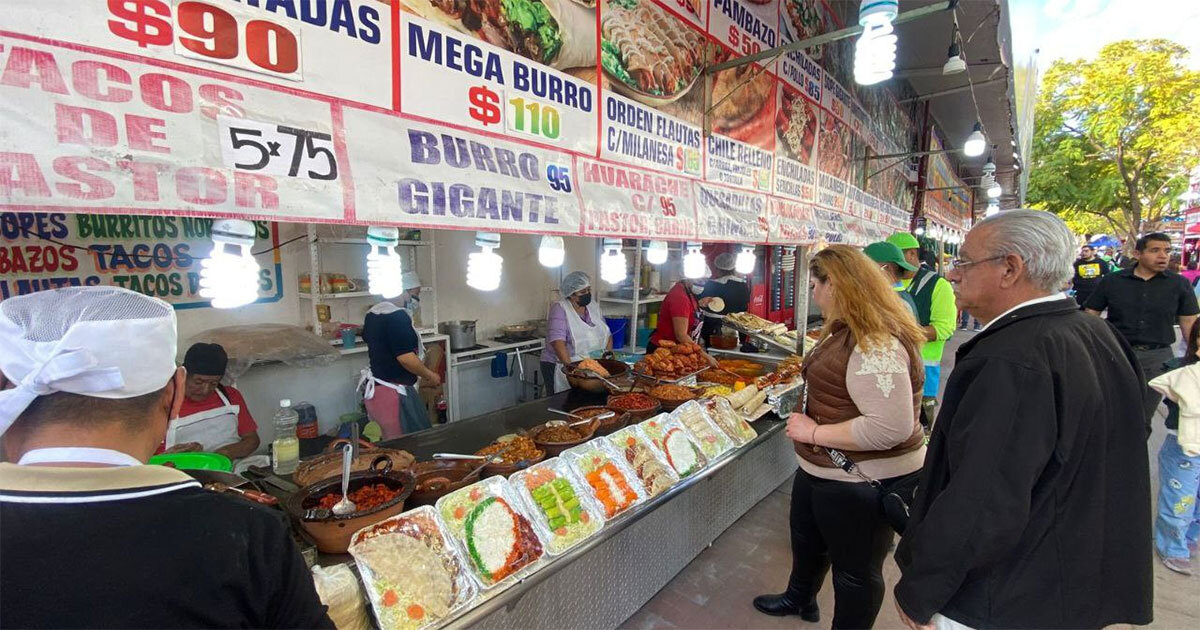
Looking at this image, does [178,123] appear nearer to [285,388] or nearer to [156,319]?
[156,319]

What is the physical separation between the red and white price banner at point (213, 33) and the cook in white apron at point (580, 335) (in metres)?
3.16

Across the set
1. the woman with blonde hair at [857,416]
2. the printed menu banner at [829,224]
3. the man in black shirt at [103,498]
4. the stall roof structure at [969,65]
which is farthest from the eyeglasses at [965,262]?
the stall roof structure at [969,65]

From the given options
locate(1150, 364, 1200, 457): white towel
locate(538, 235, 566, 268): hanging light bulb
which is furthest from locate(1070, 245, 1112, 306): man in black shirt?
locate(538, 235, 566, 268): hanging light bulb

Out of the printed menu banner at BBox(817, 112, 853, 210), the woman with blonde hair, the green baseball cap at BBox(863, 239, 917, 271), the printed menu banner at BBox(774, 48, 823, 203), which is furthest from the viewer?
the printed menu banner at BBox(817, 112, 853, 210)

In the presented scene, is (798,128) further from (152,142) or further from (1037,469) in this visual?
(152,142)

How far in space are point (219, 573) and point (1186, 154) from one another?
955 inches

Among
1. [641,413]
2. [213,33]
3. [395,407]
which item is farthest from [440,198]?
[395,407]

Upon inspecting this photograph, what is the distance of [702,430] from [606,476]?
3.13 ft

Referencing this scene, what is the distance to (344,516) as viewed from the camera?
1808 mm

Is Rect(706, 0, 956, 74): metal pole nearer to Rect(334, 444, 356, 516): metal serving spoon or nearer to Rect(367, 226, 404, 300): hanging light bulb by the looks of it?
Rect(367, 226, 404, 300): hanging light bulb

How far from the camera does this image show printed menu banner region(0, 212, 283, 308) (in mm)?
3266

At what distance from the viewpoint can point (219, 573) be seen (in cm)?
91

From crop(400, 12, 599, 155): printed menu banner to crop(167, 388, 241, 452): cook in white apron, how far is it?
7.80 ft

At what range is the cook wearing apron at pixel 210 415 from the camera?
9.95 ft
